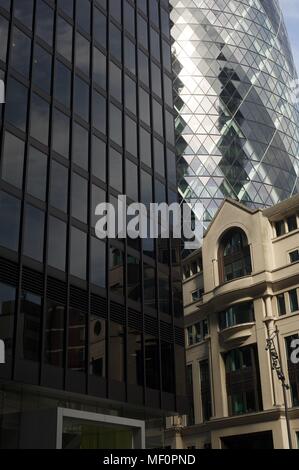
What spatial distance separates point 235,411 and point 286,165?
44.9 m

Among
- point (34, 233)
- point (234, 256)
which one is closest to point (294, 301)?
point (234, 256)

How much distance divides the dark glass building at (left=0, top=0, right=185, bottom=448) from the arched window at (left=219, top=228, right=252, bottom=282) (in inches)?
917

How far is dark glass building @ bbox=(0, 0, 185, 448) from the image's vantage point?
24.0 metres

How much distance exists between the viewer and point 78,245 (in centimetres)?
2767

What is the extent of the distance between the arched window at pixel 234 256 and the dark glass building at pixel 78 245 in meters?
23.3

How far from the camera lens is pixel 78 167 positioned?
29172mm

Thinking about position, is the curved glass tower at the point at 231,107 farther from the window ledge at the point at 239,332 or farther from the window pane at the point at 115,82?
the window pane at the point at 115,82

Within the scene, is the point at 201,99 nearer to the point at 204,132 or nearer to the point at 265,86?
the point at 204,132

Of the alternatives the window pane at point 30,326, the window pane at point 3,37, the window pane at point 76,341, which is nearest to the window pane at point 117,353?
the window pane at point 76,341

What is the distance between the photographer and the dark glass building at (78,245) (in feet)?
78.7

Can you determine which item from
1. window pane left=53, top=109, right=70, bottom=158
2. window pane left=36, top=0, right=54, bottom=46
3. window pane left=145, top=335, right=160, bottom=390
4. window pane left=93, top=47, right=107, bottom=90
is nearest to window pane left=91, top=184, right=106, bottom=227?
window pane left=53, top=109, right=70, bottom=158

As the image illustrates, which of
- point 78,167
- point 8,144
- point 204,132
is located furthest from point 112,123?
point 204,132

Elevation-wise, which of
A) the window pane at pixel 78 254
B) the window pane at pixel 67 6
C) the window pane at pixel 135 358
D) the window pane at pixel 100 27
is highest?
the window pane at pixel 100 27
